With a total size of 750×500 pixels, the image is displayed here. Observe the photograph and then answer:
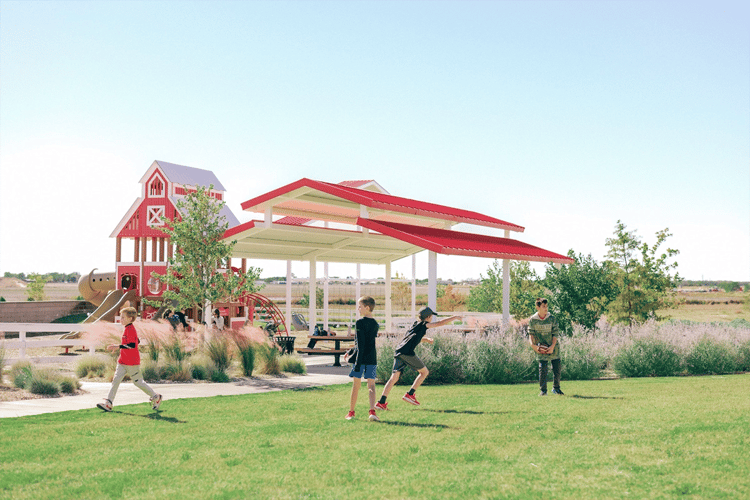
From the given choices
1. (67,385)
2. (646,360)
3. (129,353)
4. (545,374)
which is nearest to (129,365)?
(129,353)

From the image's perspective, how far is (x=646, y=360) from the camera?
1558 centimetres

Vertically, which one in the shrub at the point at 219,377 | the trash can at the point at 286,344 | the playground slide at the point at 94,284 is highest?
the playground slide at the point at 94,284

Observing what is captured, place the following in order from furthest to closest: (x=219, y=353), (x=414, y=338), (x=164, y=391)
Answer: (x=219, y=353) < (x=164, y=391) < (x=414, y=338)

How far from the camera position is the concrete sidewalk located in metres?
10.9

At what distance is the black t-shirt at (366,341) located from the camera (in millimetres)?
9141

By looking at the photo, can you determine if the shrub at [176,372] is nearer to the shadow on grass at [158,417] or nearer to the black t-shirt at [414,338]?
the shadow on grass at [158,417]

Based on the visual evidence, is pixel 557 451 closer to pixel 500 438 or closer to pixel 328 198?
pixel 500 438

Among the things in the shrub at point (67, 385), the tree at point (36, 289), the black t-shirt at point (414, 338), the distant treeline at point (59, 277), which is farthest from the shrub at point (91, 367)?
the distant treeline at point (59, 277)

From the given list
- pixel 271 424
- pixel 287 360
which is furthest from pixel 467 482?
pixel 287 360

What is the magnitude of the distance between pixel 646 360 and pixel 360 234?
8.54 meters

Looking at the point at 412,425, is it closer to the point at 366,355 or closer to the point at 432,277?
the point at 366,355

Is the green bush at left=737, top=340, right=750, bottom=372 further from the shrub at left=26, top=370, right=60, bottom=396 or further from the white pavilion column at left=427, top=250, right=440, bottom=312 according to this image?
the shrub at left=26, top=370, right=60, bottom=396

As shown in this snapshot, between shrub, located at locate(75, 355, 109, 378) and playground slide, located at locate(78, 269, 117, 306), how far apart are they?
22080mm

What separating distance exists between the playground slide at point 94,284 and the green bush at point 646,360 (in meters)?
28.3
